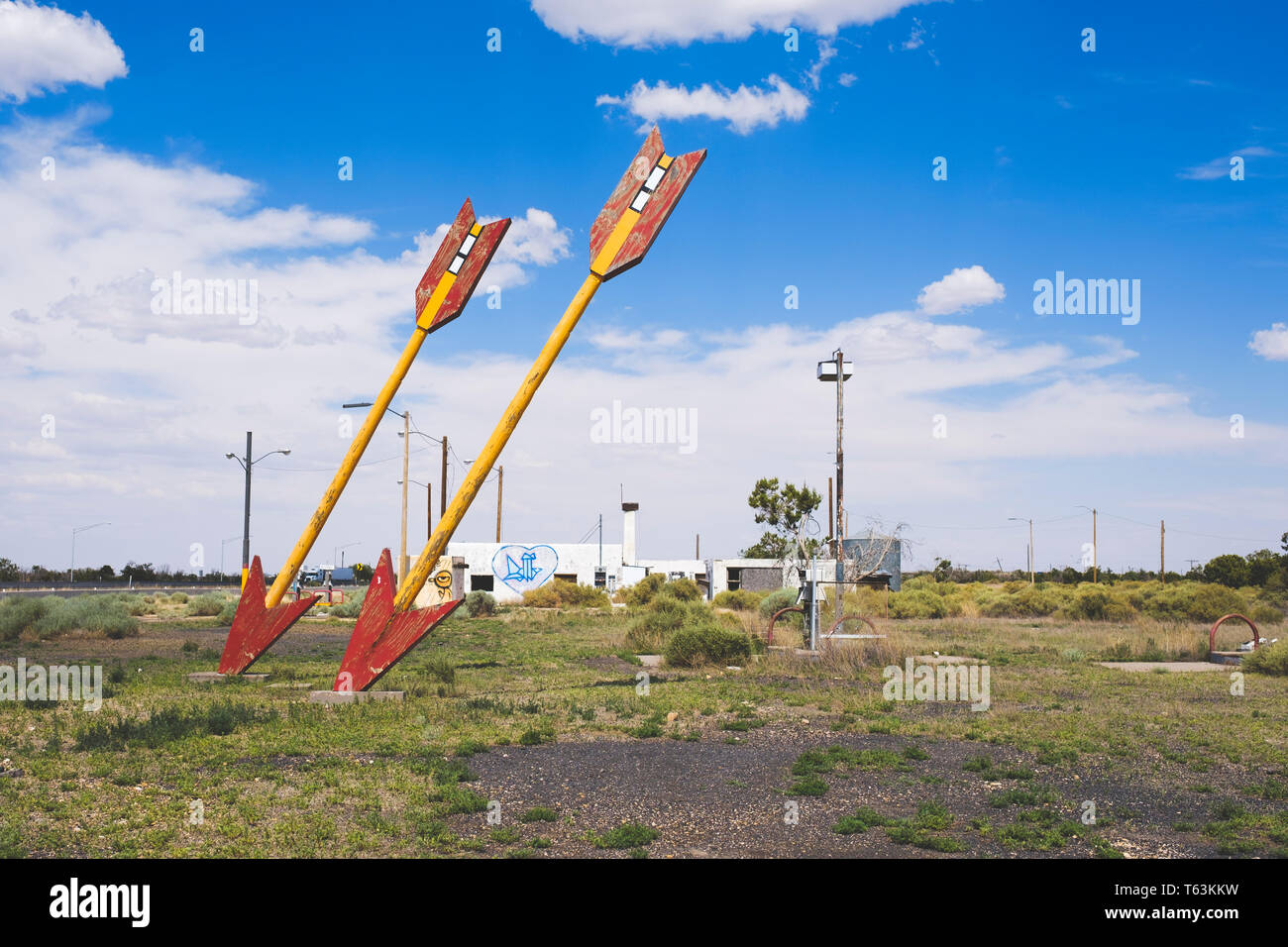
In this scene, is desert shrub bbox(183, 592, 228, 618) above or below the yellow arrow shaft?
below

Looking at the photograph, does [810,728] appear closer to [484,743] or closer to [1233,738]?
[484,743]

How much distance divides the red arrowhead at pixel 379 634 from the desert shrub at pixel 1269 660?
13.9 meters

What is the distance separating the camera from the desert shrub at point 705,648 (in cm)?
1711

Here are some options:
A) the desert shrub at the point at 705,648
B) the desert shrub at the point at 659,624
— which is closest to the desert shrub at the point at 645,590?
the desert shrub at the point at 659,624

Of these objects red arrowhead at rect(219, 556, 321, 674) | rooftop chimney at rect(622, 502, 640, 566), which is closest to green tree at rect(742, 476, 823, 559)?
rooftop chimney at rect(622, 502, 640, 566)

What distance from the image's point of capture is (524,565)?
166 feet

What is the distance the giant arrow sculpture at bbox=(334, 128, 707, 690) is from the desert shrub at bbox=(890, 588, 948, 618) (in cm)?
2508

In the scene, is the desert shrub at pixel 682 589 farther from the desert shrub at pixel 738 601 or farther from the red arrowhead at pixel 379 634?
the red arrowhead at pixel 379 634

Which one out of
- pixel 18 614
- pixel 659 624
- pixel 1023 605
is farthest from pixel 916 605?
pixel 18 614

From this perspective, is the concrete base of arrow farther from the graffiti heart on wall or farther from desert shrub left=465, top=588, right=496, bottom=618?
the graffiti heart on wall

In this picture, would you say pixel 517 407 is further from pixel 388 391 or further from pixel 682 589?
pixel 682 589

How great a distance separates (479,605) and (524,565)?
12664 mm

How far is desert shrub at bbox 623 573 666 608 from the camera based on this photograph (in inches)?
1599
